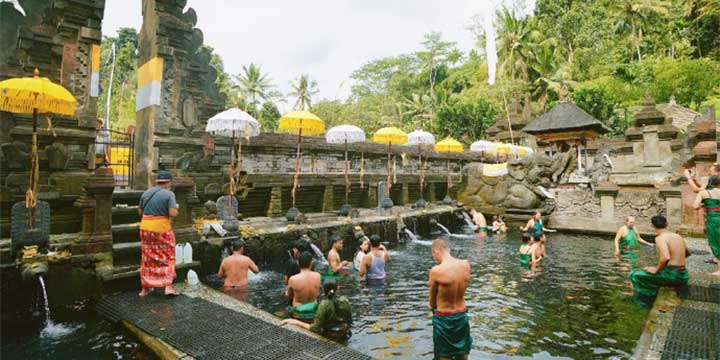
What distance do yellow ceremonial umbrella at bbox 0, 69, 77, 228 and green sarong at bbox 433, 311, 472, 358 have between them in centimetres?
665

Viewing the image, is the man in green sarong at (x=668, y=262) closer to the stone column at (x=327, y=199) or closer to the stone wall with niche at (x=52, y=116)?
the stone column at (x=327, y=199)

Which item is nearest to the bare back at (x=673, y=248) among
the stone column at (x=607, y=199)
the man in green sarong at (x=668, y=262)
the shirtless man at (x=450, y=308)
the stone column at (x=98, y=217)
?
the man in green sarong at (x=668, y=262)

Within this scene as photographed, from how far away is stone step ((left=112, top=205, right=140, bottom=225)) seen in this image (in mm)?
7855

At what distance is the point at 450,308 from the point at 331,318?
198cm

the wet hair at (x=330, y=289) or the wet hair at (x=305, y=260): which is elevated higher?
the wet hair at (x=305, y=260)

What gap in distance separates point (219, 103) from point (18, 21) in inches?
181

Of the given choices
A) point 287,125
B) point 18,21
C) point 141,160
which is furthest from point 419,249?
point 18,21

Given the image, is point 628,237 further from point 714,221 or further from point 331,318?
point 331,318

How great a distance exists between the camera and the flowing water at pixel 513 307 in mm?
5473

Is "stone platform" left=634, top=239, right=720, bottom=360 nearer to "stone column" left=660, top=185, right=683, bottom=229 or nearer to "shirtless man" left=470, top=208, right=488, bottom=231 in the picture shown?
"stone column" left=660, top=185, right=683, bottom=229

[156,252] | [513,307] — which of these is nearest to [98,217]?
[156,252]

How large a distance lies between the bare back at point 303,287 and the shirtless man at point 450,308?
7.58 ft

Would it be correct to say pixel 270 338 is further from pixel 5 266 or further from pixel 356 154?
pixel 356 154

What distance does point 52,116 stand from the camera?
7723 mm
